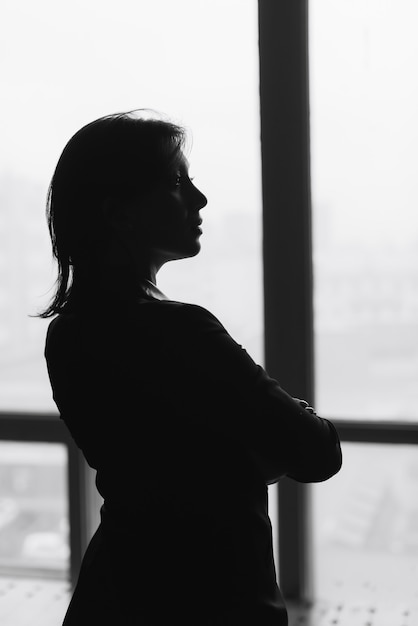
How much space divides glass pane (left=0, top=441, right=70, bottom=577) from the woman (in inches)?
72.9

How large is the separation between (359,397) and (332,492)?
1.13ft

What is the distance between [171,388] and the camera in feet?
2.57

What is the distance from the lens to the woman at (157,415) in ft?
2.58

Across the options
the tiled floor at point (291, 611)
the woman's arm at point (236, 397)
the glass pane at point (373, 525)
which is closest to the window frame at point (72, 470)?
the tiled floor at point (291, 611)

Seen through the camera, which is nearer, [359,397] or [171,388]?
[171,388]

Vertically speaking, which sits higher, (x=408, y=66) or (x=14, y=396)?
(x=408, y=66)

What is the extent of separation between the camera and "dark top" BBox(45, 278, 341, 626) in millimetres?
786

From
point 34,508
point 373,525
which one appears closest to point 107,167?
point 373,525

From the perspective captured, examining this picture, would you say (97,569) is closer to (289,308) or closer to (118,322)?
(118,322)

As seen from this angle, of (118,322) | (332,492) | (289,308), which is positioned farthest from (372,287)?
(118,322)

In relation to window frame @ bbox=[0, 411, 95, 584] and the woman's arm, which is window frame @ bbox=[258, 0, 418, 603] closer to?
window frame @ bbox=[0, 411, 95, 584]

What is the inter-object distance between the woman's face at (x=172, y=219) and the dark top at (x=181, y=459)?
0.26 feet

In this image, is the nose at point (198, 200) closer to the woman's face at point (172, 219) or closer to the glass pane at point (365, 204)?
the woman's face at point (172, 219)

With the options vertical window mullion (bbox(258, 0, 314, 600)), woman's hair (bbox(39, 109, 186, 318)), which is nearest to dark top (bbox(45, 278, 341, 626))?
woman's hair (bbox(39, 109, 186, 318))
